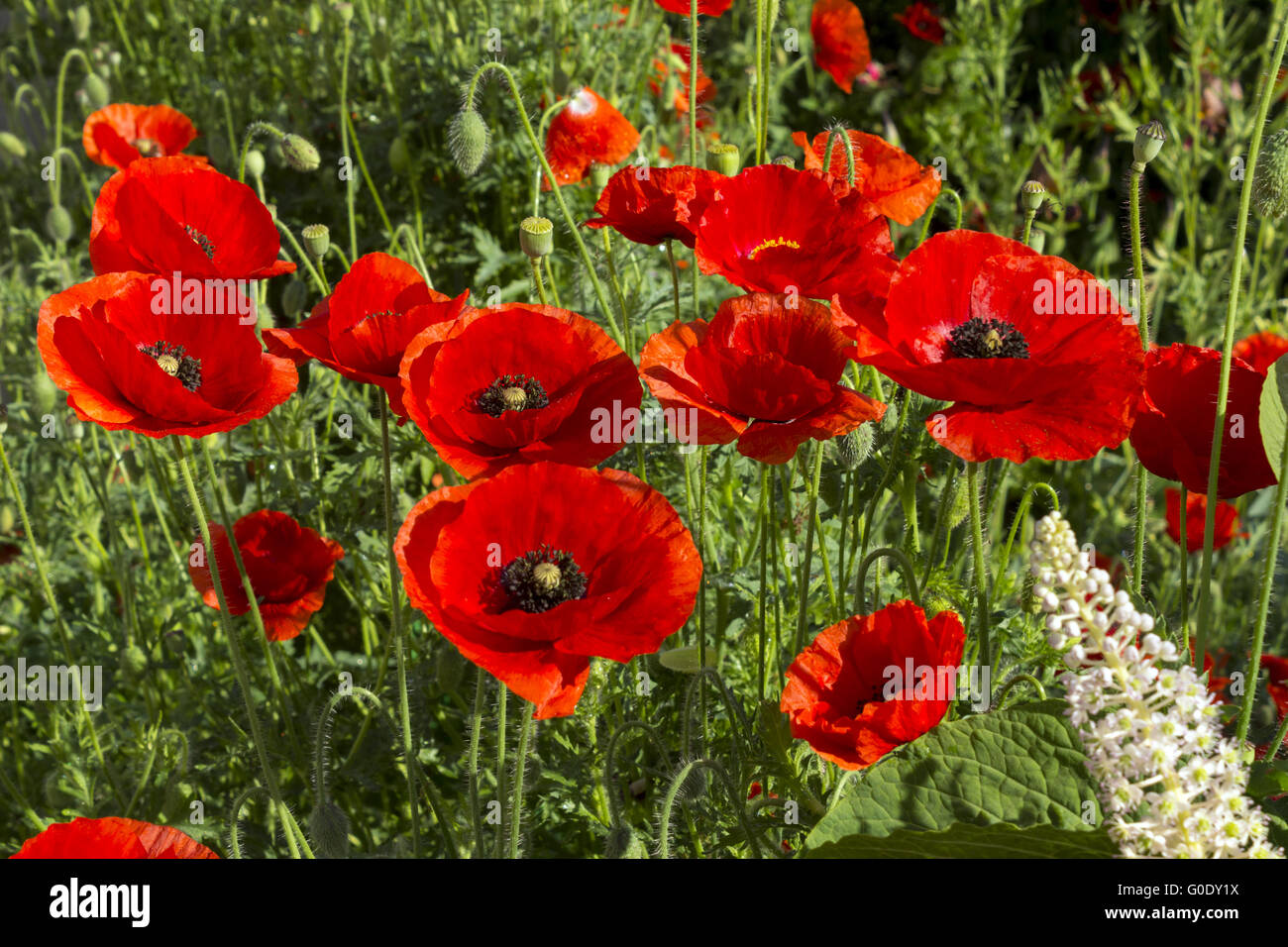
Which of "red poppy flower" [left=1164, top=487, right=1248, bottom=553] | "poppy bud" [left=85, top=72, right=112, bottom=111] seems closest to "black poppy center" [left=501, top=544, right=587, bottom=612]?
"red poppy flower" [left=1164, top=487, right=1248, bottom=553]

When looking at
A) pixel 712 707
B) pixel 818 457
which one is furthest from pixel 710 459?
pixel 818 457

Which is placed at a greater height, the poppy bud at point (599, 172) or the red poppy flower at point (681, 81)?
the red poppy flower at point (681, 81)

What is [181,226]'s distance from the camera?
1.39 m

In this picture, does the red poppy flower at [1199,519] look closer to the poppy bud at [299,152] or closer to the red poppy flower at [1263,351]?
the red poppy flower at [1263,351]

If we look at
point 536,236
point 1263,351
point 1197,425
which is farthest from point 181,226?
point 1263,351

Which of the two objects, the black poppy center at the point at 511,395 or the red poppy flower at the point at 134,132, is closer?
the black poppy center at the point at 511,395

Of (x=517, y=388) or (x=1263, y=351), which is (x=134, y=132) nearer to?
(x=517, y=388)

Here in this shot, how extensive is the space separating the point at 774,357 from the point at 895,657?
Result: 0.33 m

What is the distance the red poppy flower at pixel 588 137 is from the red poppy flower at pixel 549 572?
1.09 metres

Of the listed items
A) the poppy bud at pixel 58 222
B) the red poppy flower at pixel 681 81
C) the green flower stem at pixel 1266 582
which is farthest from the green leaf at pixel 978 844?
the poppy bud at pixel 58 222

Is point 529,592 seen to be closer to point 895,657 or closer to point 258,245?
point 895,657

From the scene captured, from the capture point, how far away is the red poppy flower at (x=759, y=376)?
43.3 inches

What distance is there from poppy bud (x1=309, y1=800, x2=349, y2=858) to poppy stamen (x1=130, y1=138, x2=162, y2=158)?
5.49ft

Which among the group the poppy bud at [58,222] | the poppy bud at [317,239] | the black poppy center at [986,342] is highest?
the poppy bud at [58,222]
